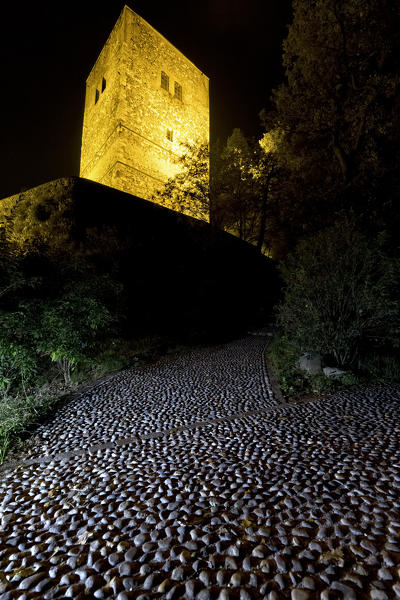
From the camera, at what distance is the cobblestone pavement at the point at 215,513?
5.44ft

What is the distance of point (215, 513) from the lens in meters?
2.22

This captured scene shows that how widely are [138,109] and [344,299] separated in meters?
18.6

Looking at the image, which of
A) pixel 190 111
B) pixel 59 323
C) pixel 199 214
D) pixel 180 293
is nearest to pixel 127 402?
pixel 59 323

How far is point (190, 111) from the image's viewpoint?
2148cm

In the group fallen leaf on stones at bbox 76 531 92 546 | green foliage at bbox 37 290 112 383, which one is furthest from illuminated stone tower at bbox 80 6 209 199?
fallen leaf on stones at bbox 76 531 92 546

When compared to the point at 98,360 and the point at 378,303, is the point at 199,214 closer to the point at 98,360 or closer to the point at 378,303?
the point at 98,360

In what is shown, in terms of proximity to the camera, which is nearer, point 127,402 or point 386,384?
point 127,402

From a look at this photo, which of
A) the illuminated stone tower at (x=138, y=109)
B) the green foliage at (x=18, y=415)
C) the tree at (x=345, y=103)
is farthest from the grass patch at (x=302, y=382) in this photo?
the illuminated stone tower at (x=138, y=109)

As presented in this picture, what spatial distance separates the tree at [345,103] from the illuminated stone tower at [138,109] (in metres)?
Answer: 9.14

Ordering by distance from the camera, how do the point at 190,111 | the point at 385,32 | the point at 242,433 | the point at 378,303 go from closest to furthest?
the point at 242,433 < the point at 378,303 < the point at 385,32 < the point at 190,111

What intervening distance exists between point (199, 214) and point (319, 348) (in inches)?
451

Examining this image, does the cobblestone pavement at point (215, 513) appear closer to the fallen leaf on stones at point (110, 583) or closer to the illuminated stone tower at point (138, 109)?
the fallen leaf on stones at point (110, 583)

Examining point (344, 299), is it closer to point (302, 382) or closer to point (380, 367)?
point (380, 367)

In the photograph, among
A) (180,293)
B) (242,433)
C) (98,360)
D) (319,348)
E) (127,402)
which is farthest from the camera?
(180,293)
